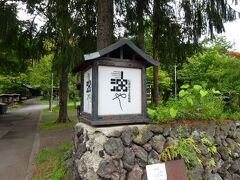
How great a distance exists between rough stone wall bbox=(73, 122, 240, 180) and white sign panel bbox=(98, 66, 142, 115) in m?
0.34

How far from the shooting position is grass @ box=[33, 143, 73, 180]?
541cm

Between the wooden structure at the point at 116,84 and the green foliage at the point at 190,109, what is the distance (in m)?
0.38

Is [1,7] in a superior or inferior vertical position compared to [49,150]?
superior

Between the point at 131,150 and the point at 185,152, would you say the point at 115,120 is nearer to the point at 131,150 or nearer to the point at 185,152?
the point at 131,150

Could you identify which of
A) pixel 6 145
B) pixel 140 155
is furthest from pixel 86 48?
pixel 140 155

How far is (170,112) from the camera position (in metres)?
4.64

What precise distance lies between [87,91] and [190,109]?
205 centimetres

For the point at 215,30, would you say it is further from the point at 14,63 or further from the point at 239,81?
the point at 14,63

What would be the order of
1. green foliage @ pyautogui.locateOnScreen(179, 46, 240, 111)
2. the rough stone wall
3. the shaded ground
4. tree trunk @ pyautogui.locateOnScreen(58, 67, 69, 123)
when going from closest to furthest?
the rough stone wall, the shaded ground, tree trunk @ pyautogui.locateOnScreen(58, 67, 69, 123), green foliage @ pyautogui.locateOnScreen(179, 46, 240, 111)

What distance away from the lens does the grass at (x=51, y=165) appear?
5.41 metres

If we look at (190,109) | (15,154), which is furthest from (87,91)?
(15,154)

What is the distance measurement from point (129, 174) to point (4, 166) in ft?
12.2

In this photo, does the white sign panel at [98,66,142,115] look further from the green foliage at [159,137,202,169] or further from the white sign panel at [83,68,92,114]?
the green foliage at [159,137,202,169]

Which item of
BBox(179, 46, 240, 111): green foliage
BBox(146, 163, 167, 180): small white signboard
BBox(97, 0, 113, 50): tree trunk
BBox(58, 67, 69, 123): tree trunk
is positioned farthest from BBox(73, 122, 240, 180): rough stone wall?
BBox(58, 67, 69, 123): tree trunk
